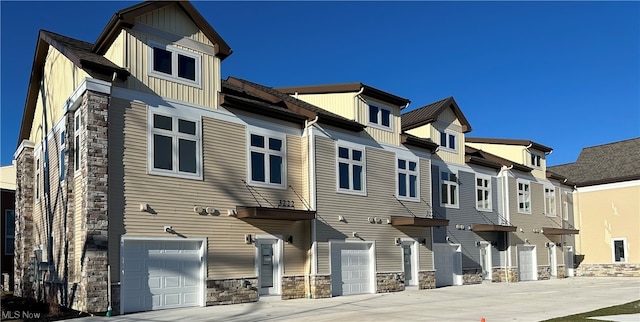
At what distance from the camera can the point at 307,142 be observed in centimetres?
2095

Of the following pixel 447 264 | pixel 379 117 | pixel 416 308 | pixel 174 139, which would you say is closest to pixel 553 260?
pixel 447 264

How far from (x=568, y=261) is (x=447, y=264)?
1390cm

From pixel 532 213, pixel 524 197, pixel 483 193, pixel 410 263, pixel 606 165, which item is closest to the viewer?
pixel 410 263

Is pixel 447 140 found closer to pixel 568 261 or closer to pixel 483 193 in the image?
pixel 483 193

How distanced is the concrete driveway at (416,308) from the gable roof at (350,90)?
749 centimetres

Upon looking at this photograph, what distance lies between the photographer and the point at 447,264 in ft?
90.0

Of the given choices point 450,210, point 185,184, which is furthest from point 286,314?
point 450,210

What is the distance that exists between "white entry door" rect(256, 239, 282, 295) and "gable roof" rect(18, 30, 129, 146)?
6.85 metres

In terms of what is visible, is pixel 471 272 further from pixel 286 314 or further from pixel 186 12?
pixel 186 12

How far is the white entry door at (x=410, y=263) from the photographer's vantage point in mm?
24422

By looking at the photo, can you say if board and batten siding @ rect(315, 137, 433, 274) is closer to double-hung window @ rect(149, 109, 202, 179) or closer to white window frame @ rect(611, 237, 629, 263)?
double-hung window @ rect(149, 109, 202, 179)

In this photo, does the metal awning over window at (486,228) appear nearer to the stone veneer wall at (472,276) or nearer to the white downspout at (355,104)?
the stone veneer wall at (472,276)

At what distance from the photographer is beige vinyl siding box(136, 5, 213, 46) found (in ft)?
56.4

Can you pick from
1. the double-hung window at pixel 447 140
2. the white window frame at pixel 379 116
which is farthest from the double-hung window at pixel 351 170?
the double-hung window at pixel 447 140
